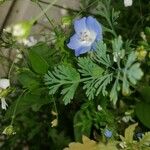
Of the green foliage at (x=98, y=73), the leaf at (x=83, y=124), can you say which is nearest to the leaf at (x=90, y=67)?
the green foliage at (x=98, y=73)

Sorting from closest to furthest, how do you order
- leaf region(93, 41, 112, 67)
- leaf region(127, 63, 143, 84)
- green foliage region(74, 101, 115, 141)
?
leaf region(127, 63, 143, 84)
leaf region(93, 41, 112, 67)
green foliage region(74, 101, 115, 141)

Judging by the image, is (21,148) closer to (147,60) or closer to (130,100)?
(130,100)

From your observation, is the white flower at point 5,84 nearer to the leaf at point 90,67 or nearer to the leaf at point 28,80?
the leaf at point 28,80

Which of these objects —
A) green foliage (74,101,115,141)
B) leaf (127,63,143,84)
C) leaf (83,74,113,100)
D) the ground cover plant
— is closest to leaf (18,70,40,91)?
the ground cover plant

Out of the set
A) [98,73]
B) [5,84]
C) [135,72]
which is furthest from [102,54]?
[5,84]

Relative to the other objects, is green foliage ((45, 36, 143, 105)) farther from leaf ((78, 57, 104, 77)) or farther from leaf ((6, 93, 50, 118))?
leaf ((6, 93, 50, 118))

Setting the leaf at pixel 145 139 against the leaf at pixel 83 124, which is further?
the leaf at pixel 83 124

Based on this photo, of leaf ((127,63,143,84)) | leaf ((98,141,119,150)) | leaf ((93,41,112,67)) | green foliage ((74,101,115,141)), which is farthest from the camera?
green foliage ((74,101,115,141))

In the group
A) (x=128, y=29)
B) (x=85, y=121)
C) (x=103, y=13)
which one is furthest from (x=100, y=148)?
(x=128, y=29)
